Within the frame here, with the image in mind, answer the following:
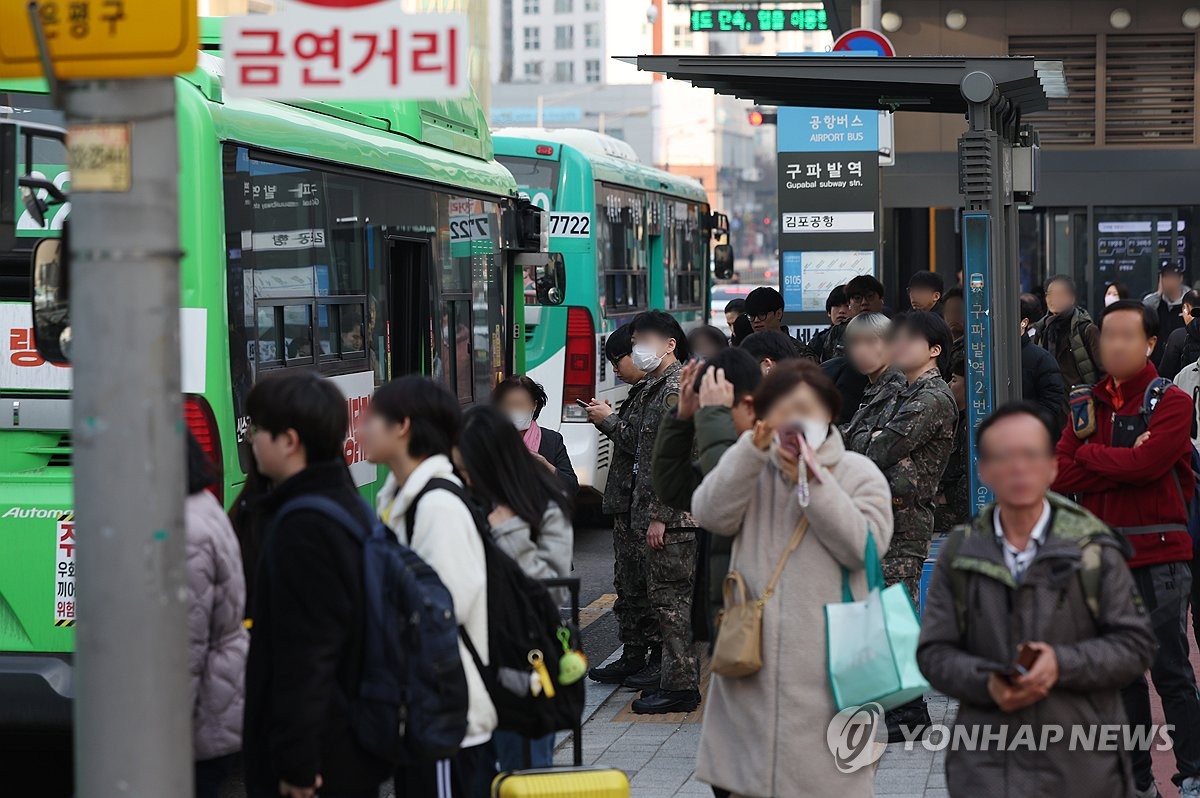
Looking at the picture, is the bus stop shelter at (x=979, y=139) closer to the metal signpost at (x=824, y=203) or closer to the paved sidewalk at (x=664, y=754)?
the paved sidewalk at (x=664, y=754)

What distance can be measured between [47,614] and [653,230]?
1138 centimetres

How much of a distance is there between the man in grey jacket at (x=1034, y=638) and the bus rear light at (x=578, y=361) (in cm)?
983

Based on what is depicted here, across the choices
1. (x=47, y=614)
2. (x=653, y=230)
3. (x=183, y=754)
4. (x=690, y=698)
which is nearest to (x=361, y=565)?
(x=183, y=754)

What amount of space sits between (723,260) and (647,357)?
13.1 meters

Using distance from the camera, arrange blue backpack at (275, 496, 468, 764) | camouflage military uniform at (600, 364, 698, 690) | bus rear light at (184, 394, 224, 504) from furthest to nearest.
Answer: camouflage military uniform at (600, 364, 698, 690) → bus rear light at (184, 394, 224, 504) → blue backpack at (275, 496, 468, 764)

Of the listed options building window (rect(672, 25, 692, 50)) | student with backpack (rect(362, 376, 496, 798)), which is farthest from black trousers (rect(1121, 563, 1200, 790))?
building window (rect(672, 25, 692, 50))

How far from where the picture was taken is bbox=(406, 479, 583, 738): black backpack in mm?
4465

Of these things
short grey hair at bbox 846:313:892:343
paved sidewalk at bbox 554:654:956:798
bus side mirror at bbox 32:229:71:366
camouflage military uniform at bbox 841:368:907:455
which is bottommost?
paved sidewalk at bbox 554:654:956:798

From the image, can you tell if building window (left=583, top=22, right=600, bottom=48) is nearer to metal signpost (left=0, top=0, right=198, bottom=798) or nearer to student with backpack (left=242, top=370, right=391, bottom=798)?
student with backpack (left=242, top=370, right=391, bottom=798)

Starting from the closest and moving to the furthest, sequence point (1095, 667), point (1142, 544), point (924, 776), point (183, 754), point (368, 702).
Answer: point (183, 754)
point (1095, 667)
point (368, 702)
point (1142, 544)
point (924, 776)

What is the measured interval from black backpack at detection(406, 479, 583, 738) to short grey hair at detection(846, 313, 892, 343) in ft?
10.0

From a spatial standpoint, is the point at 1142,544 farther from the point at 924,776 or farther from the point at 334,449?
the point at 334,449

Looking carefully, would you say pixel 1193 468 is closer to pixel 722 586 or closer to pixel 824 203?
pixel 722 586

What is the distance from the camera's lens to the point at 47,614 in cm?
615
